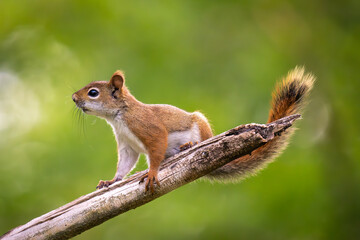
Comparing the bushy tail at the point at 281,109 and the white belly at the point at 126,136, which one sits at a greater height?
the white belly at the point at 126,136

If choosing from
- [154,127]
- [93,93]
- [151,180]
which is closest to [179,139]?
[154,127]

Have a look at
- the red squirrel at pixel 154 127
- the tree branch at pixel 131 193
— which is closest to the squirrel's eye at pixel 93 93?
the red squirrel at pixel 154 127

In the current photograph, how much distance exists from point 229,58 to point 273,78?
2.58 ft

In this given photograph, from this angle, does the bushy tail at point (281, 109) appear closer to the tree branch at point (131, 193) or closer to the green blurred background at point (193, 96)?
the tree branch at point (131, 193)

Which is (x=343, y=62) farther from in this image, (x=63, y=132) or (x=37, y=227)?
(x=37, y=227)

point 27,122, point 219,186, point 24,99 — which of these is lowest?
point 219,186

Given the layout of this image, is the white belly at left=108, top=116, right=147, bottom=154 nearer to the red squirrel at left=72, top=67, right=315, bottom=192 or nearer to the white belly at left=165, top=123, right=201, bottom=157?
the red squirrel at left=72, top=67, right=315, bottom=192

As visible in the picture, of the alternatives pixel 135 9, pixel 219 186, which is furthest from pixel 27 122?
pixel 219 186

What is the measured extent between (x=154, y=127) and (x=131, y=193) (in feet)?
1.99

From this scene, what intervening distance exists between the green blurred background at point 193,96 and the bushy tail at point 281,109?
1.43 meters

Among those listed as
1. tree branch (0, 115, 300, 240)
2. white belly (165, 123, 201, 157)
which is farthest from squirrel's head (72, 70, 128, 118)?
tree branch (0, 115, 300, 240)

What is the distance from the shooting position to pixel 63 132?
5.04 metres

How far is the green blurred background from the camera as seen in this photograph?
492 cm

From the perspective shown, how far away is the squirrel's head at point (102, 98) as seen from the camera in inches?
135
